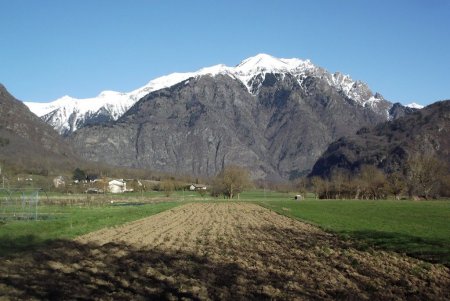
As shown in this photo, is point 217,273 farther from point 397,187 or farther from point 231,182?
point 397,187

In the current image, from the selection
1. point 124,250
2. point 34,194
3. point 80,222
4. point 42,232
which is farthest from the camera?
point 34,194

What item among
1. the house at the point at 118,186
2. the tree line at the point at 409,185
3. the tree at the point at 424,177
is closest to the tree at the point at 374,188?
the tree line at the point at 409,185

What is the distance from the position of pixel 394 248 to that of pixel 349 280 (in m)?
10.8

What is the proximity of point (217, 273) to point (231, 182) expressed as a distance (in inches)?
5289

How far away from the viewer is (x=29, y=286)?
1512cm

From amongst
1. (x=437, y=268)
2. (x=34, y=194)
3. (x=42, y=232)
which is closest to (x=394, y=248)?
(x=437, y=268)

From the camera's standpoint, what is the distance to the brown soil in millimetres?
14312

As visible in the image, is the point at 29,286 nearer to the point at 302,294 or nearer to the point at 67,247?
the point at 302,294

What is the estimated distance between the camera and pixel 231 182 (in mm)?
151625

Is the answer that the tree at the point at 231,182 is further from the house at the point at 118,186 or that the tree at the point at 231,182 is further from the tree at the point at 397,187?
the house at the point at 118,186

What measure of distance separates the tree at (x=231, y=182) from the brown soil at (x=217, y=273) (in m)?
125

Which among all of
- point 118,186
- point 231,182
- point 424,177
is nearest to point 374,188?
point 424,177

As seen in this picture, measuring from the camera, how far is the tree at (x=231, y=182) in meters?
152

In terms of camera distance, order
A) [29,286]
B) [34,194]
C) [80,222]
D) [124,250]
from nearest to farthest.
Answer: [29,286], [124,250], [80,222], [34,194]
